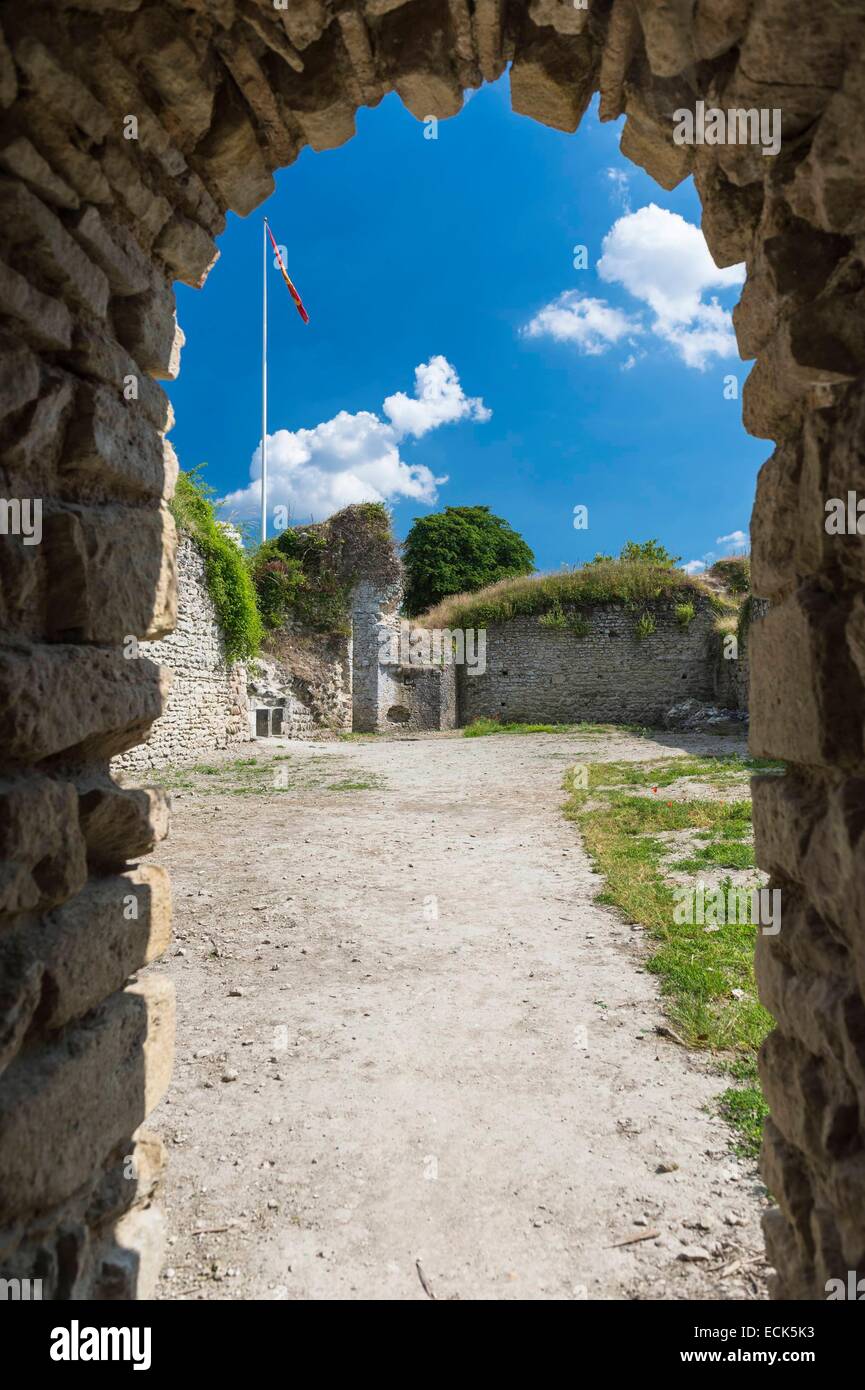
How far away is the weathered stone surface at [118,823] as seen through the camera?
6.36 feet

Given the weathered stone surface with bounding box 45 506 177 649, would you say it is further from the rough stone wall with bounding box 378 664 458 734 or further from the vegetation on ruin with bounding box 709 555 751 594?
the vegetation on ruin with bounding box 709 555 751 594

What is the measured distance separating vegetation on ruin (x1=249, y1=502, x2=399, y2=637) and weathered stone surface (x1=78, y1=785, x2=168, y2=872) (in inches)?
689

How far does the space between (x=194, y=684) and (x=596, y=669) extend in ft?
42.7

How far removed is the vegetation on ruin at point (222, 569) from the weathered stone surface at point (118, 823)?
11462 mm

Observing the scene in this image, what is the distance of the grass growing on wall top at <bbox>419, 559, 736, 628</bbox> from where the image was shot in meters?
22.6

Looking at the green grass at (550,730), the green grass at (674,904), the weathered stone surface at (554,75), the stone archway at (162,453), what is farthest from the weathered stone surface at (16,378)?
the green grass at (550,730)

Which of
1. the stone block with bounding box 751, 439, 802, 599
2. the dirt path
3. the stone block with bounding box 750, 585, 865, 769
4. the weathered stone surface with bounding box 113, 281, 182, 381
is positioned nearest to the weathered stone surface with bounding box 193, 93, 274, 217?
the weathered stone surface with bounding box 113, 281, 182, 381

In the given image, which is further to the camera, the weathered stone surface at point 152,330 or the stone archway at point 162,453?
the weathered stone surface at point 152,330

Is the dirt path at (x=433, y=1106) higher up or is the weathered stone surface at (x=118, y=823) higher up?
the weathered stone surface at (x=118, y=823)

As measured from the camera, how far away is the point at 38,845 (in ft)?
5.52

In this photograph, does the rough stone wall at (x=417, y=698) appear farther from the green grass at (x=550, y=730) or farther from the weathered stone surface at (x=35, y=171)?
the weathered stone surface at (x=35, y=171)

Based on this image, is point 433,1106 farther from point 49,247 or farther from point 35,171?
point 35,171

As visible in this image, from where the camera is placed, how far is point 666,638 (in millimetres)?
22469

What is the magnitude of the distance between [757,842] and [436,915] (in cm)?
335
